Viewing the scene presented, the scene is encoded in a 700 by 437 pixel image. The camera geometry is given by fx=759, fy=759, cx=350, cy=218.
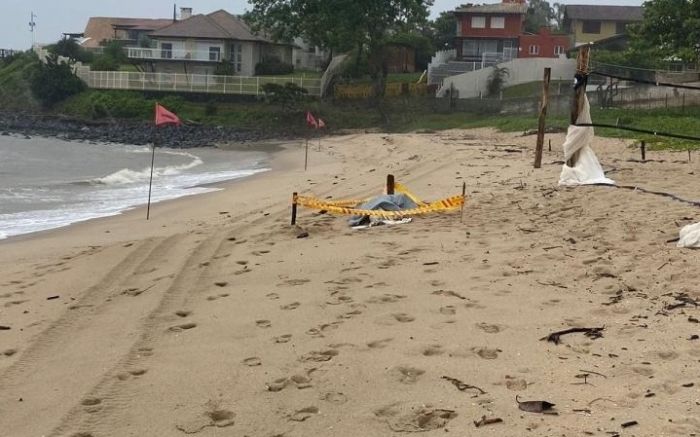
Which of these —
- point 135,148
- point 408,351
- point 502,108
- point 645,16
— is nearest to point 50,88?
point 135,148

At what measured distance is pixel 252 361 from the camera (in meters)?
5.34

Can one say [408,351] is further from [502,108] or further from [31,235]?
[502,108]

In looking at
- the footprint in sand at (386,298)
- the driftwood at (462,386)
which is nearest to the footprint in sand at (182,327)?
the footprint in sand at (386,298)

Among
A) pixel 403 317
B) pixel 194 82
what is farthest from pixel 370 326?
pixel 194 82

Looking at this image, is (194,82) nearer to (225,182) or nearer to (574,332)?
(225,182)

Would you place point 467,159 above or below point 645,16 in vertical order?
below

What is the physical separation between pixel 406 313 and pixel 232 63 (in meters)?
55.2

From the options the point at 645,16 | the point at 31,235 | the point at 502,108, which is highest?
the point at 645,16

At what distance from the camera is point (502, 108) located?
39.6 metres

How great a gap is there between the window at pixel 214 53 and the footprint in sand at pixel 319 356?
55852 millimetres

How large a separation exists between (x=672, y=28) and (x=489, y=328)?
26.8m

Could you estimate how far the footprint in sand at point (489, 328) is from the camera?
18.0ft

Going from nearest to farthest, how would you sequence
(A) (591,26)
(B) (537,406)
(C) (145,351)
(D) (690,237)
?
(B) (537,406)
(C) (145,351)
(D) (690,237)
(A) (591,26)

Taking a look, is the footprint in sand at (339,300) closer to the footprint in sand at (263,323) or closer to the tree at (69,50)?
the footprint in sand at (263,323)
